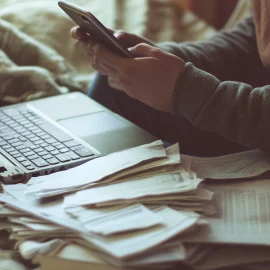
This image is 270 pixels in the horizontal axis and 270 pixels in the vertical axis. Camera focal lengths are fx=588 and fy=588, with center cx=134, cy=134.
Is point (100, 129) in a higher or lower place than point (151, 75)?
lower

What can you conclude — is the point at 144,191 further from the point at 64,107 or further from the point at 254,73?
the point at 254,73

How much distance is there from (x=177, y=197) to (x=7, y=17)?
35.4 inches

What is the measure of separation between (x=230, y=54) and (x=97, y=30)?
406 mm

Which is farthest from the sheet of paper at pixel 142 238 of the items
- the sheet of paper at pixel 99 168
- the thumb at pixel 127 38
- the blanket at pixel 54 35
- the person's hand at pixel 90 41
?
the blanket at pixel 54 35

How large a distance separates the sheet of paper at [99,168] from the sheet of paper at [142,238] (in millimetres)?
129

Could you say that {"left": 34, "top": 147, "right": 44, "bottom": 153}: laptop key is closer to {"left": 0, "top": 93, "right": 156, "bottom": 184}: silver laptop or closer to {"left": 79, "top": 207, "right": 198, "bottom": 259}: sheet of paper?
{"left": 0, "top": 93, "right": 156, "bottom": 184}: silver laptop

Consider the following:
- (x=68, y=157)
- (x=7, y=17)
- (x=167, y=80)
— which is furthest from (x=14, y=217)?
(x=7, y=17)

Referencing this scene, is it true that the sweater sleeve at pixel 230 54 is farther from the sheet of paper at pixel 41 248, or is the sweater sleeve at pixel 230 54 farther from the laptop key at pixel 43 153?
the sheet of paper at pixel 41 248

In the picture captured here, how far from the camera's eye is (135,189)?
802 mm

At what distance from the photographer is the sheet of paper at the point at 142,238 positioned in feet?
2.23

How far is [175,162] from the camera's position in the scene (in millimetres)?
849

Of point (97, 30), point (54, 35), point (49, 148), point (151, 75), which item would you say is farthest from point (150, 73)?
point (54, 35)

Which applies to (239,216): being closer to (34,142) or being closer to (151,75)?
(151,75)

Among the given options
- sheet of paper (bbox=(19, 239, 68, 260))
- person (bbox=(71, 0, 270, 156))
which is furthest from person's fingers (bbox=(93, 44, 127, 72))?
sheet of paper (bbox=(19, 239, 68, 260))
